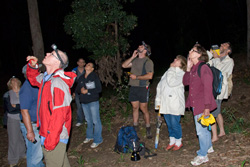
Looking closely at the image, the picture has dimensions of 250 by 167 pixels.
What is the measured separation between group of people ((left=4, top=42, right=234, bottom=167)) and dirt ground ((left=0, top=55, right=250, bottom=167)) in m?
0.21

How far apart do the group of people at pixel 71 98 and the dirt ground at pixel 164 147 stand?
212mm

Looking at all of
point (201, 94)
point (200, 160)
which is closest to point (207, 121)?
point (201, 94)

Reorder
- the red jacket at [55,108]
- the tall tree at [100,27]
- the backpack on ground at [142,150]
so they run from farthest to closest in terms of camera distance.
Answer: the tall tree at [100,27] → the backpack on ground at [142,150] → the red jacket at [55,108]

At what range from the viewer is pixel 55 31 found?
28250 millimetres

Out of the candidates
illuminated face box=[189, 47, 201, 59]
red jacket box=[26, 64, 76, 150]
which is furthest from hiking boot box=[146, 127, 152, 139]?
red jacket box=[26, 64, 76, 150]

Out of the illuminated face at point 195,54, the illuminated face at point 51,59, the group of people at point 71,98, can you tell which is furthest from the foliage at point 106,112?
the illuminated face at point 51,59

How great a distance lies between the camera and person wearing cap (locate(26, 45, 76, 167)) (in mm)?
3031

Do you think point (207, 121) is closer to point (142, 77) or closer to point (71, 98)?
point (142, 77)

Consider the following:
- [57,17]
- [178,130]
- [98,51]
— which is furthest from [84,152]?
[57,17]

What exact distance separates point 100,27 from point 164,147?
183 inches

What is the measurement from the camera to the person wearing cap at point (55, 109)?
9.95ft

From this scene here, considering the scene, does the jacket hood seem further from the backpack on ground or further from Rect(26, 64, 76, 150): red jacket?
the backpack on ground

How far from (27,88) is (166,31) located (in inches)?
1181

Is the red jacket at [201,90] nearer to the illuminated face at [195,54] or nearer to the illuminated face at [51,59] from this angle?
the illuminated face at [195,54]
